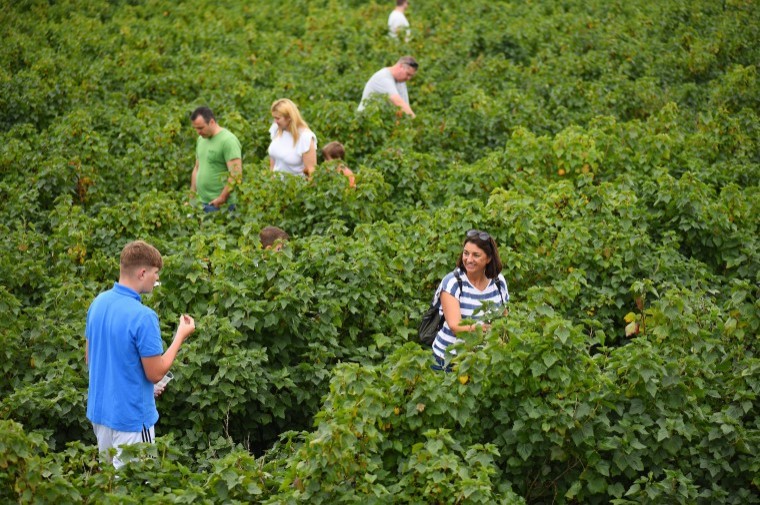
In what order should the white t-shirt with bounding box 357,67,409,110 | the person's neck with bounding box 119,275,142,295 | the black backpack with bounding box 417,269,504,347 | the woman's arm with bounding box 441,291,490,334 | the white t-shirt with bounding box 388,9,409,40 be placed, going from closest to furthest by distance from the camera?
1. the person's neck with bounding box 119,275,142,295
2. the woman's arm with bounding box 441,291,490,334
3. the black backpack with bounding box 417,269,504,347
4. the white t-shirt with bounding box 357,67,409,110
5. the white t-shirt with bounding box 388,9,409,40

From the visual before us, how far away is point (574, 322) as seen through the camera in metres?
7.62

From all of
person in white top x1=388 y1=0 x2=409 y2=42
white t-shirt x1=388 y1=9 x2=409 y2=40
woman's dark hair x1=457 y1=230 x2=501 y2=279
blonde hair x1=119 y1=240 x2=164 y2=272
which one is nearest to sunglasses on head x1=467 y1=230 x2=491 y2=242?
woman's dark hair x1=457 y1=230 x2=501 y2=279

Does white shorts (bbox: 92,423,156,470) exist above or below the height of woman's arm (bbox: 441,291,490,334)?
below

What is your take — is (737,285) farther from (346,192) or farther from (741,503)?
(346,192)

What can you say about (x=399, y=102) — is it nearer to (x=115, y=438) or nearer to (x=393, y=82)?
(x=393, y=82)

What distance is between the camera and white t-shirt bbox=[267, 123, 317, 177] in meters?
9.15

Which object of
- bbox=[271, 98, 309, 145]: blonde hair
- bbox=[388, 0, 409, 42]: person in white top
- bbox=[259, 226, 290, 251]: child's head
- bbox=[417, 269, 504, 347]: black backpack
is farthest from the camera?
bbox=[388, 0, 409, 42]: person in white top

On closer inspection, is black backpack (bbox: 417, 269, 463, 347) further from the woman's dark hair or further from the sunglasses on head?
the sunglasses on head

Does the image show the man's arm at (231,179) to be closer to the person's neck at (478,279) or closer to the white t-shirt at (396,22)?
the person's neck at (478,279)

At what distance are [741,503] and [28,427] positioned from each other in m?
4.50

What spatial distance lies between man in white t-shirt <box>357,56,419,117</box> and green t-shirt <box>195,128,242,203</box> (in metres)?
2.13

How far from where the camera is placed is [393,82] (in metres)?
11.1

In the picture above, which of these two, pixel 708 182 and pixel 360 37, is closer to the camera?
pixel 708 182

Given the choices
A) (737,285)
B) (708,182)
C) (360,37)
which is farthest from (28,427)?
(360,37)
